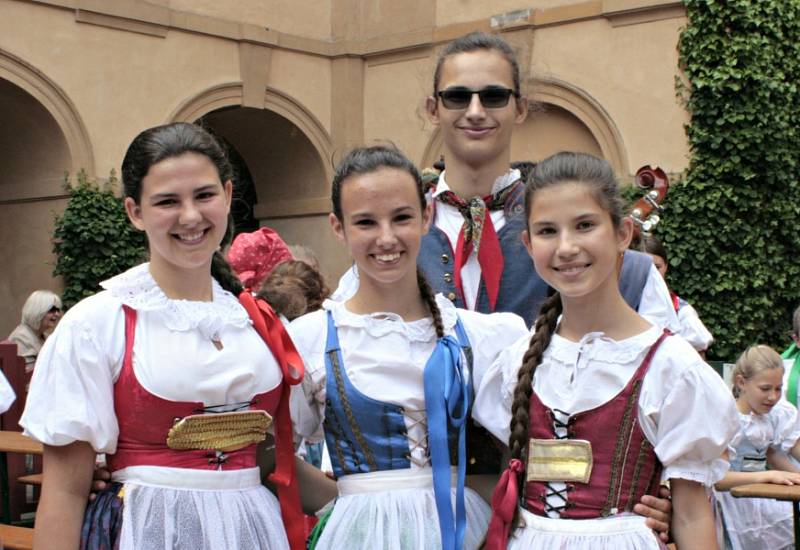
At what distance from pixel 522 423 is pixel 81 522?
87 cm

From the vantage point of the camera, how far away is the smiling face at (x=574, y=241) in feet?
6.58

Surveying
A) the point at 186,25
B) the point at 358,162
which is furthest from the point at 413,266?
the point at 186,25

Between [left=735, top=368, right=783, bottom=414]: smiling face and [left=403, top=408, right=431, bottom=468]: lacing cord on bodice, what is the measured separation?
10.6 ft

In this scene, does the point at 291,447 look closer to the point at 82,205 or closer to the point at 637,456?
the point at 637,456

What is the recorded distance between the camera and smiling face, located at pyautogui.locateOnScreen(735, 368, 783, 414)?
4.88 m

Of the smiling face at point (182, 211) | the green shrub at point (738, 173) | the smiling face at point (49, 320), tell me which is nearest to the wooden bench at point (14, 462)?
the smiling face at point (49, 320)

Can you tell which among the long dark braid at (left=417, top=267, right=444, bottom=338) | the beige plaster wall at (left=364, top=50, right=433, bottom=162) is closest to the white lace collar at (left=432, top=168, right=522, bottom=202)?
the long dark braid at (left=417, top=267, right=444, bottom=338)

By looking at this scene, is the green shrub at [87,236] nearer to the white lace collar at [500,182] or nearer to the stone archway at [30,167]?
the stone archway at [30,167]

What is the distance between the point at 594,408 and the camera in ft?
6.54

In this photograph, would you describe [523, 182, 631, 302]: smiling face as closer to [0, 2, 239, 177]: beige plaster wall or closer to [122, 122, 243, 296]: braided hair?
[122, 122, 243, 296]: braided hair

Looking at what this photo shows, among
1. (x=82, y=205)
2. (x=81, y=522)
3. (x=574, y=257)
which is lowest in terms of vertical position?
(x=81, y=522)

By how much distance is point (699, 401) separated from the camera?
1885 mm

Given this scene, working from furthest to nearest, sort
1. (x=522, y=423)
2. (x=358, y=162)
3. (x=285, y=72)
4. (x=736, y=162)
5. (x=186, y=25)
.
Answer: (x=285, y=72) < (x=186, y=25) < (x=736, y=162) < (x=358, y=162) < (x=522, y=423)

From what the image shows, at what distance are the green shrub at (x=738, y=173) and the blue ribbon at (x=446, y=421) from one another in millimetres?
7081
